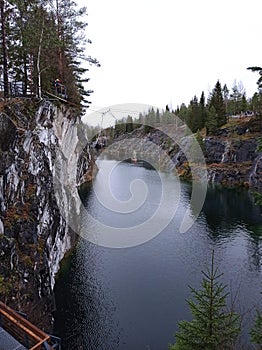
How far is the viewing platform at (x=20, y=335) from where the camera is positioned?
747cm

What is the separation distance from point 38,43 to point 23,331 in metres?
20.2

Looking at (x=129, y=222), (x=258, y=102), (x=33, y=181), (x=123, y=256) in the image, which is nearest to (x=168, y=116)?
(x=258, y=102)

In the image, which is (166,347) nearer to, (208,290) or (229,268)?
(208,290)

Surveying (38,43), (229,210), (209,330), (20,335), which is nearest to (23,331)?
(20,335)

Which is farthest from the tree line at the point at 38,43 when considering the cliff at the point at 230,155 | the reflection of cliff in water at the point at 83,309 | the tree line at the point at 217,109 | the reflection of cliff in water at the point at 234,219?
the tree line at the point at 217,109

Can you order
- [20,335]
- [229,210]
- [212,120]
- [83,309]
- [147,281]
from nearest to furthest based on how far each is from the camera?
[20,335] → [83,309] → [147,281] → [229,210] → [212,120]

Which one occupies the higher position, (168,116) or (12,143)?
(168,116)

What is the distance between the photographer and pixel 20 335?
27.5 ft

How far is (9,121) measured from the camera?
1700cm

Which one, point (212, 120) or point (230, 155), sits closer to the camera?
point (230, 155)

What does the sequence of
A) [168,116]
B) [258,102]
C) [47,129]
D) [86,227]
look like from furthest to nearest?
[168,116] → [258,102] → [86,227] → [47,129]

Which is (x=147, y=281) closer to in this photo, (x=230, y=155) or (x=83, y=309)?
(x=83, y=309)

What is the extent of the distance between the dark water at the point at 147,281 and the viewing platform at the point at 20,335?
7448 millimetres

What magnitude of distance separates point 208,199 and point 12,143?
39843mm
